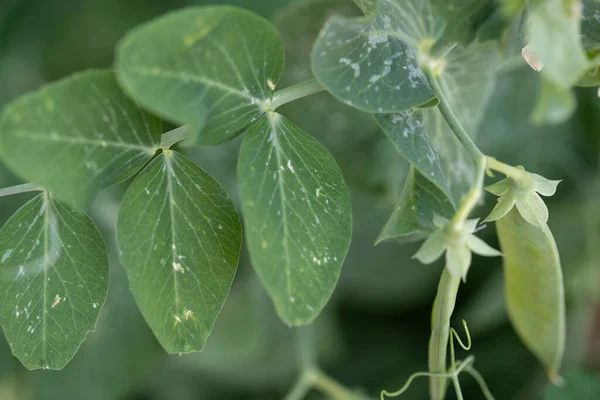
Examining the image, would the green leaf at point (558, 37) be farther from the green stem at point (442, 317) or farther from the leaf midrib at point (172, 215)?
the leaf midrib at point (172, 215)

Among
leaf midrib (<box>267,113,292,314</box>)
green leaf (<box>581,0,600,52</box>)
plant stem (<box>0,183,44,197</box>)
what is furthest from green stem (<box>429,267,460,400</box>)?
plant stem (<box>0,183,44,197</box>)

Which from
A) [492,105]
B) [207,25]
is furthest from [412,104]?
[492,105]

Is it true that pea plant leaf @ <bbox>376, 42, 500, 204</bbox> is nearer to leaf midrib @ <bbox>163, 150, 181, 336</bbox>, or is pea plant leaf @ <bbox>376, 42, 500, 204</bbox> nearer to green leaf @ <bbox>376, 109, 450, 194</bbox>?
green leaf @ <bbox>376, 109, 450, 194</bbox>

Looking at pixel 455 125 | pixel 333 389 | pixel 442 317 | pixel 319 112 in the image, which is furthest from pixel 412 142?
pixel 333 389

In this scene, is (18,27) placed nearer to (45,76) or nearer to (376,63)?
(45,76)

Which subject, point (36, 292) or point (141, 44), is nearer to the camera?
point (141, 44)

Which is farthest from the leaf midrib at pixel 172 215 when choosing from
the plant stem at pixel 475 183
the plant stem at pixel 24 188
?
the plant stem at pixel 475 183
